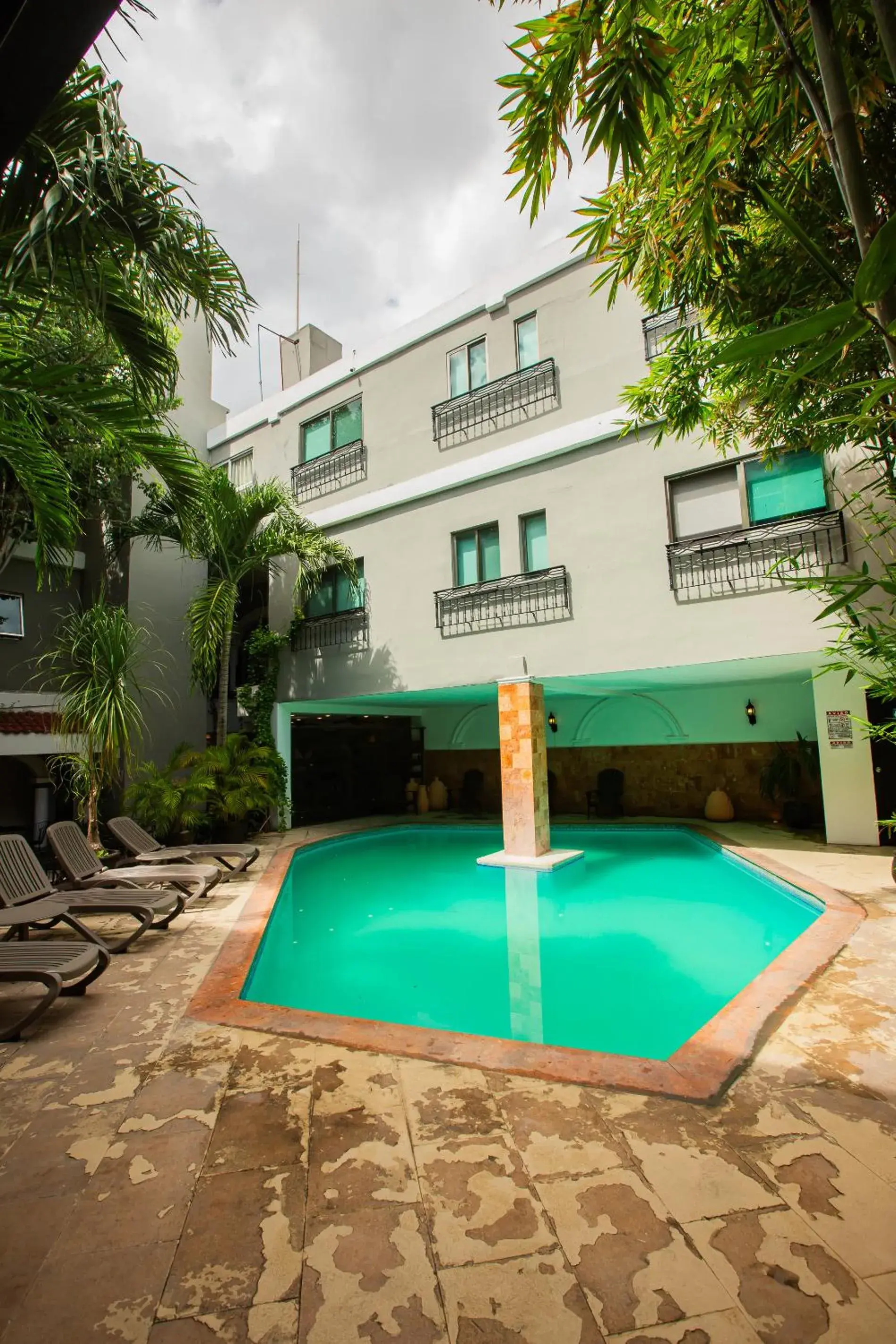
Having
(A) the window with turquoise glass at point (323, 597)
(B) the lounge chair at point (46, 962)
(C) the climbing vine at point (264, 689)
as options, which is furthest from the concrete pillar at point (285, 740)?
(B) the lounge chair at point (46, 962)

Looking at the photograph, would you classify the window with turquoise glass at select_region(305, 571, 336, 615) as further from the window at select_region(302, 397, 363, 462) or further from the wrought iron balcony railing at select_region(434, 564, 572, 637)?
the wrought iron balcony railing at select_region(434, 564, 572, 637)

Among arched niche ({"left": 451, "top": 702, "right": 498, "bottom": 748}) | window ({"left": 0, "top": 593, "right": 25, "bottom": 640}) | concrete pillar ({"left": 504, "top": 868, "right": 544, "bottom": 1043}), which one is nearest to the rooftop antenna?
window ({"left": 0, "top": 593, "right": 25, "bottom": 640})

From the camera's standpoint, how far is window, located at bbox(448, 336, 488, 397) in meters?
11.4

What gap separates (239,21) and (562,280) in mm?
9540

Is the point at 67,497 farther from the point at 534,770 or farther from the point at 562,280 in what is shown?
the point at 562,280

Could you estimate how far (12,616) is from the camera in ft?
38.0

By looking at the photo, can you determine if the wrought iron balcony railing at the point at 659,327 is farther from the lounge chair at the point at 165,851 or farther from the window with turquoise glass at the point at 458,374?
the lounge chair at the point at 165,851

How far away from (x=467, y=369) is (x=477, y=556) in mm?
3493

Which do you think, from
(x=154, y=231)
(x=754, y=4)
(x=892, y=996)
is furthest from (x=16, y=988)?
(x=754, y=4)

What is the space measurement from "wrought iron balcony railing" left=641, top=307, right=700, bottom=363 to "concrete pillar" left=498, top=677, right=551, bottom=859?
513 cm

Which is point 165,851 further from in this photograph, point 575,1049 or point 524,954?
point 575,1049

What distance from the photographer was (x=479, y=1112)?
9.23 ft

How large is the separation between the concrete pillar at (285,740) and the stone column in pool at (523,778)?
516cm

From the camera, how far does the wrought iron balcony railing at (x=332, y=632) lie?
40.7 ft
